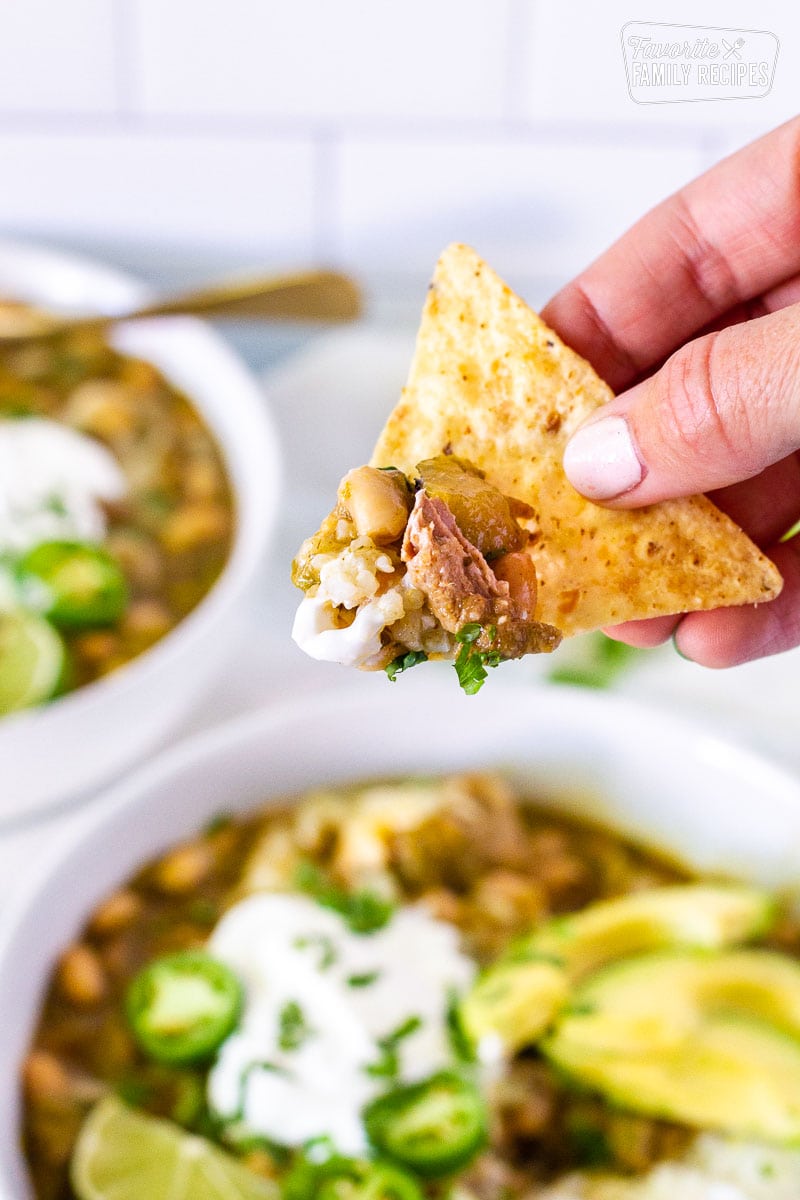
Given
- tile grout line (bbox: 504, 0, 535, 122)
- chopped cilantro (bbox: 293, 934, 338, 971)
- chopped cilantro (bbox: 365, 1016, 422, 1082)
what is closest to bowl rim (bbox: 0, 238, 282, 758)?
chopped cilantro (bbox: 293, 934, 338, 971)

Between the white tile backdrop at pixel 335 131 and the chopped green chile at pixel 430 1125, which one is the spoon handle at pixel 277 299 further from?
the chopped green chile at pixel 430 1125

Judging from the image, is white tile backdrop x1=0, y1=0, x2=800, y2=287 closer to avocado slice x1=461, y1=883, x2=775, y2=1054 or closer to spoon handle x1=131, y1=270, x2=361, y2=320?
spoon handle x1=131, y1=270, x2=361, y2=320

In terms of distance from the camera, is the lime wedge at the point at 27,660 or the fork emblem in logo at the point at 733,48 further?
the lime wedge at the point at 27,660

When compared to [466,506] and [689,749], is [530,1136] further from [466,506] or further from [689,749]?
[466,506]

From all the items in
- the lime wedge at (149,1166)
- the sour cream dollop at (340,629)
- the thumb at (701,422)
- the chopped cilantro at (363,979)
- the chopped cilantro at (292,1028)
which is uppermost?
the thumb at (701,422)

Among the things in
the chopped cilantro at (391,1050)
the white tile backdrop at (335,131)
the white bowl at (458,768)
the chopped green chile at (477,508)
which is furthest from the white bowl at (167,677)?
the chopped green chile at (477,508)

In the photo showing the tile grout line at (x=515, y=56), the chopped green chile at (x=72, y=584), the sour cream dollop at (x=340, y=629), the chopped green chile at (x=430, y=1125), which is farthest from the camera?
the tile grout line at (x=515, y=56)
